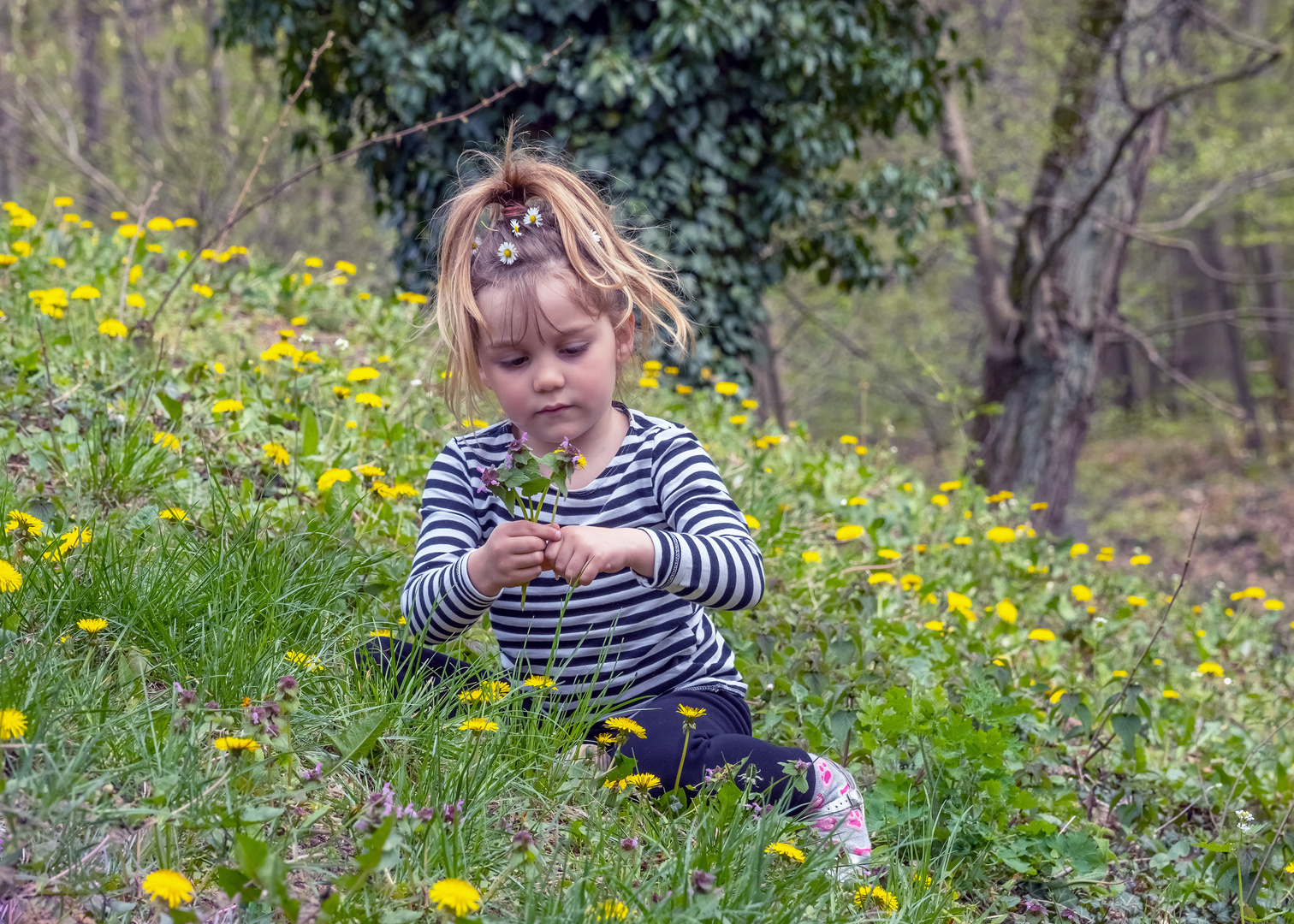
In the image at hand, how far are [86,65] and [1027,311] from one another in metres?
9.19

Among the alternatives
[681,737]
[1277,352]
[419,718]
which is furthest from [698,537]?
[1277,352]

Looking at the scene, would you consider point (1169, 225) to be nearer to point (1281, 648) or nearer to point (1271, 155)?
point (1281, 648)

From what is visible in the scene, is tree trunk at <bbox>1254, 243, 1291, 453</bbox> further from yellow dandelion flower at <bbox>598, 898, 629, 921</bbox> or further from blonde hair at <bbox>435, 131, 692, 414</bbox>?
yellow dandelion flower at <bbox>598, 898, 629, 921</bbox>

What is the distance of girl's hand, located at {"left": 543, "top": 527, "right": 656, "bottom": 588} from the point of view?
5.83ft

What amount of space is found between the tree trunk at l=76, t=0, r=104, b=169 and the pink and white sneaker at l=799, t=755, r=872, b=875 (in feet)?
32.5

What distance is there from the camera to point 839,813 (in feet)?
6.34

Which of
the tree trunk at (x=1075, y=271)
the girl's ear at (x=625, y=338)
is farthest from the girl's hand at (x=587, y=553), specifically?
the tree trunk at (x=1075, y=271)

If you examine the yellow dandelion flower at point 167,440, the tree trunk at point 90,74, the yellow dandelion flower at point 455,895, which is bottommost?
the yellow dandelion flower at point 455,895

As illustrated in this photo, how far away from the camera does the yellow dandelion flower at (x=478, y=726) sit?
1.71 metres

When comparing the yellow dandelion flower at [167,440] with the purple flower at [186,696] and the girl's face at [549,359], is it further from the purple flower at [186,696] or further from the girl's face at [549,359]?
the purple flower at [186,696]

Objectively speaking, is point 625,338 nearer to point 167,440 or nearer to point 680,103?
point 167,440

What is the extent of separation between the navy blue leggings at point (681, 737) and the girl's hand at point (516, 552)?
280 mm

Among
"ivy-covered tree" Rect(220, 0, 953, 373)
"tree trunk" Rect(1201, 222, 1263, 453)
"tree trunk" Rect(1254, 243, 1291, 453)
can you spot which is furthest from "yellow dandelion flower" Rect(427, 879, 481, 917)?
"tree trunk" Rect(1254, 243, 1291, 453)

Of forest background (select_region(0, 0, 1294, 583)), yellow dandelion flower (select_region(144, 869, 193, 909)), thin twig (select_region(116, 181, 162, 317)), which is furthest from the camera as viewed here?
forest background (select_region(0, 0, 1294, 583))
